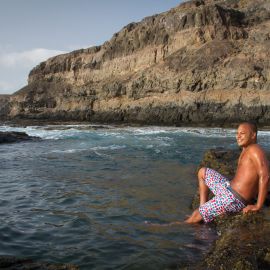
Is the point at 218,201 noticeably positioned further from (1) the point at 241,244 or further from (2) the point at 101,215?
(2) the point at 101,215

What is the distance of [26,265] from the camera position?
4094mm

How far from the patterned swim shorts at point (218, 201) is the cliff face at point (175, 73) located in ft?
92.2

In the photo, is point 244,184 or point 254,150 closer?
point 254,150

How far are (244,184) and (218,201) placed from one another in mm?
432

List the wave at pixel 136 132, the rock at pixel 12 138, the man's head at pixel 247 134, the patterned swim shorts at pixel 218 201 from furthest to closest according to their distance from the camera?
the wave at pixel 136 132
the rock at pixel 12 138
the patterned swim shorts at pixel 218 201
the man's head at pixel 247 134

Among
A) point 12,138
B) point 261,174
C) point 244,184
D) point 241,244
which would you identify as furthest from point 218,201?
point 12,138

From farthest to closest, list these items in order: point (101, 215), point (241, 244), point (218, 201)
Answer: point (101, 215)
point (218, 201)
point (241, 244)

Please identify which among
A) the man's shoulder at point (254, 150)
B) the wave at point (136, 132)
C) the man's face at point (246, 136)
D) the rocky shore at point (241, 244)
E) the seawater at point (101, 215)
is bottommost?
the seawater at point (101, 215)

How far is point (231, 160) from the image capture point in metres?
9.27

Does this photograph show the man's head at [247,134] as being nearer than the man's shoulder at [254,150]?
No

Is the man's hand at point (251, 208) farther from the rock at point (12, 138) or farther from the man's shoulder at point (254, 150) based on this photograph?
the rock at point (12, 138)

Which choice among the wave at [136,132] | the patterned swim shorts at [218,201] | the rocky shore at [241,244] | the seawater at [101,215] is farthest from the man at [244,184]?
the wave at [136,132]

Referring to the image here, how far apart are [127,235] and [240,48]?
118 feet

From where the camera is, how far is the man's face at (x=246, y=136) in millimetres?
4824
